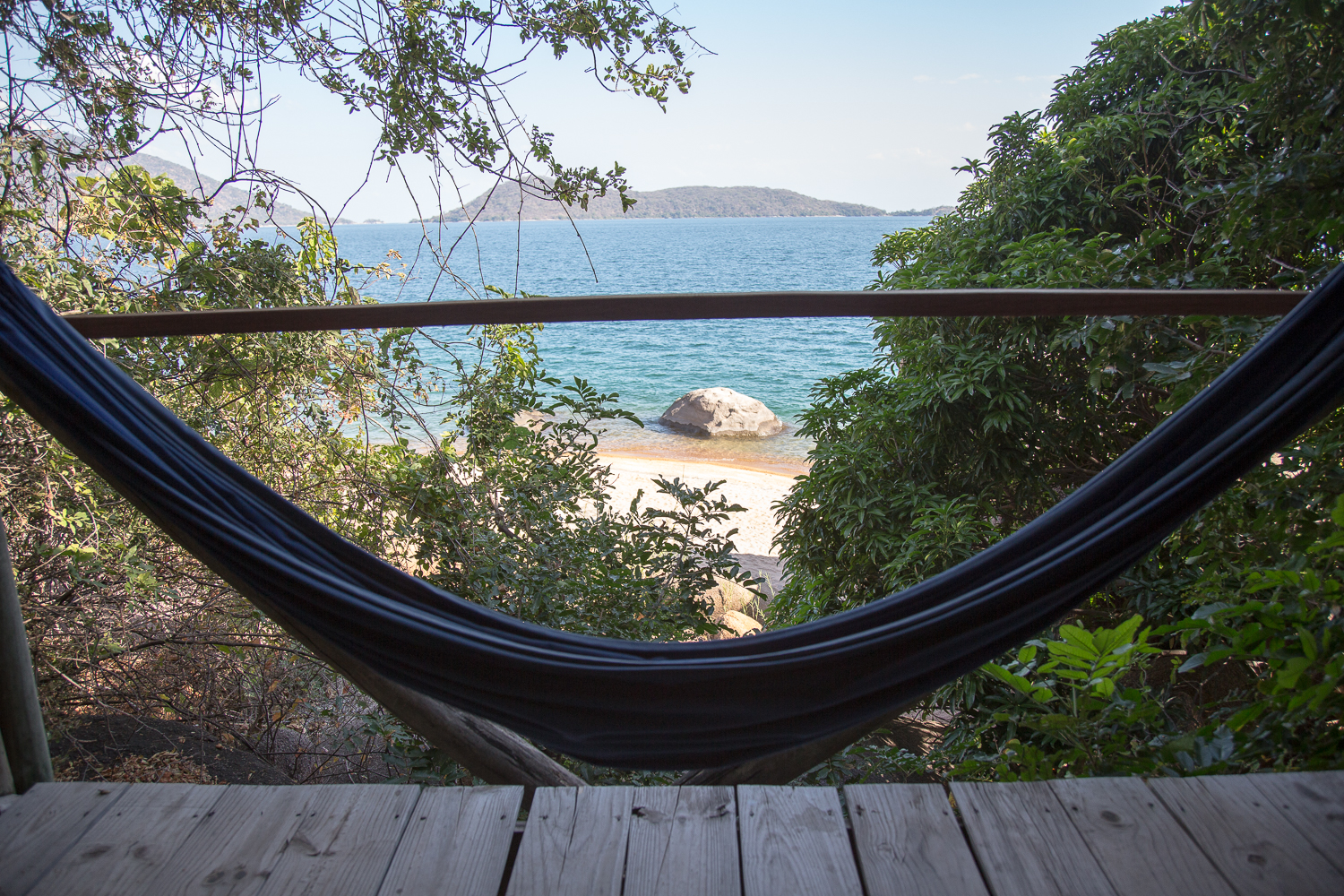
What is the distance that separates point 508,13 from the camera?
240 centimetres

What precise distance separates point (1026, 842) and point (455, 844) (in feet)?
2.04

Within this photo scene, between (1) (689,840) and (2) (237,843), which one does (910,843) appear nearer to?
(1) (689,840)

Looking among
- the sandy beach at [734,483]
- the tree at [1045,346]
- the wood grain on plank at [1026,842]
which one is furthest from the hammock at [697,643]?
the sandy beach at [734,483]

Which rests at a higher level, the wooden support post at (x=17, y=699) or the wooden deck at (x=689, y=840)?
the wooden support post at (x=17, y=699)

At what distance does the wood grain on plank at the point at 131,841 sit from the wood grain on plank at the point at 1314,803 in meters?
1.23

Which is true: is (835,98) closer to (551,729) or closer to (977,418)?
(977,418)

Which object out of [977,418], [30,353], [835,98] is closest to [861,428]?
[977,418]

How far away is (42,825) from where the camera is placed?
0.89 meters

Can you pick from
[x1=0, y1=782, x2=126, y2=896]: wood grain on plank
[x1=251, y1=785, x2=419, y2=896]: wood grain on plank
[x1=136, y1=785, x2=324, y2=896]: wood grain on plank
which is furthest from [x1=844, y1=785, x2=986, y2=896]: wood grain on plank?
[x1=0, y1=782, x2=126, y2=896]: wood grain on plank

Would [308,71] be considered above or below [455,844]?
above

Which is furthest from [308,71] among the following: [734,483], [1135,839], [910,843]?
[734,483]

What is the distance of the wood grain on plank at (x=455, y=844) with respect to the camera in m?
0.81

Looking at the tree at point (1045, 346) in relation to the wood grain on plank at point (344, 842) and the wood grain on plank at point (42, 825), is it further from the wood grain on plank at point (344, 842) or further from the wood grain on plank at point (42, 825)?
the wood grain on plank at point (42, 825)

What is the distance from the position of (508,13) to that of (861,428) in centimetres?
201
